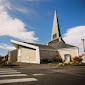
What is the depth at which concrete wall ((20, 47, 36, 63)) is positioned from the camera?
880 inches

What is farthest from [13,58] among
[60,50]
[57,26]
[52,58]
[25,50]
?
[57,26]

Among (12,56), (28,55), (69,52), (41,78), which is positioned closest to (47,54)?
(28,55)

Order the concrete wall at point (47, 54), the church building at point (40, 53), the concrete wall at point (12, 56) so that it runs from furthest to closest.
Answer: the concrete wall at point (12, 56), the concrete wall at point (47, 54), the church building at point (40, 53)

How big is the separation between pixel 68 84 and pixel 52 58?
65.8 ft

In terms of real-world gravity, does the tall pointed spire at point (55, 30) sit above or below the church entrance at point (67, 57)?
above

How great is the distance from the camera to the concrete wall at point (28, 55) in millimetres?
22344

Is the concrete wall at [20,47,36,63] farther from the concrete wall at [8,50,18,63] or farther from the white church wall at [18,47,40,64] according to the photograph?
the concrete wall at [8,50,18,63]

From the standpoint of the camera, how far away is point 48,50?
23.9 meters

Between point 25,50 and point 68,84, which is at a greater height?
point 25,50

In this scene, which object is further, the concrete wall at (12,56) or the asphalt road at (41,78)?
the concrete wall at (12,56)

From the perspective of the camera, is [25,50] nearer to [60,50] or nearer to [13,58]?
[13,58]

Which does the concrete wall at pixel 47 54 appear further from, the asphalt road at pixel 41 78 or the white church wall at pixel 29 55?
the asphalt road at pixel 41 78

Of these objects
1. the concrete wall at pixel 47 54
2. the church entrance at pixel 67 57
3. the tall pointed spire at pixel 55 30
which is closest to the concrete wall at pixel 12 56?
the concrete wall at pixel 47 54

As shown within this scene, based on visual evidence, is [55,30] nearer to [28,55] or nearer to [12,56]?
[28,55]
